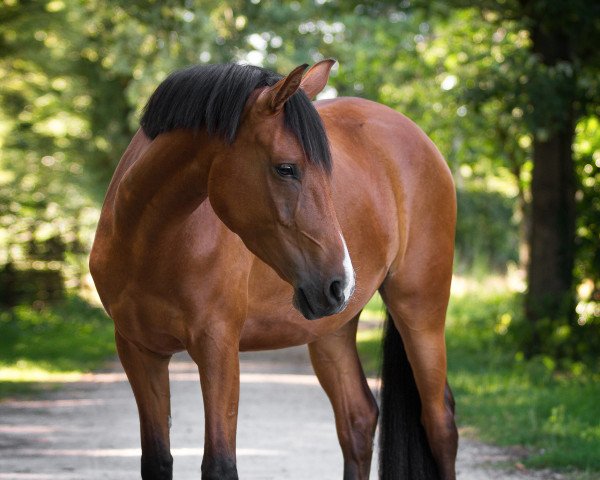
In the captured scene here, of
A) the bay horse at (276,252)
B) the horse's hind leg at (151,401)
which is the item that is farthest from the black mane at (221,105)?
the horse's hind leg at (151,401)

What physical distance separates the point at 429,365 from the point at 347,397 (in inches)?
18.9

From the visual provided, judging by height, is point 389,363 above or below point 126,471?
above

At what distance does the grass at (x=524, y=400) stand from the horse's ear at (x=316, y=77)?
233 cm

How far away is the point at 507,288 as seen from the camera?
70.9 feet

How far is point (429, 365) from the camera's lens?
537cm

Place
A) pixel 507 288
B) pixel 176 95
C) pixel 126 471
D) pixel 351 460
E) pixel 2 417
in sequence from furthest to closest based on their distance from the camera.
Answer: pixel 507 288 → pixel 2 417 → pixel 126 471 → pixel 351 460 → pixel 176 95

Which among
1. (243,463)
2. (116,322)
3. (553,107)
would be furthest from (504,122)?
(116,322)

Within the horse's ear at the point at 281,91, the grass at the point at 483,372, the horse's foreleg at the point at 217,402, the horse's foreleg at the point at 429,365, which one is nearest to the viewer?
the horse's ear at the point at 281,91

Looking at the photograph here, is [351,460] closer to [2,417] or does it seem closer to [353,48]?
[2,417]

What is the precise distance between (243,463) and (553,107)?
18.0ft

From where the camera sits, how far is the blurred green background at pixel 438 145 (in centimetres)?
1061

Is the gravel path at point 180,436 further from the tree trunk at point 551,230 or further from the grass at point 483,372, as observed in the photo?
the tree trunk at point 551,230

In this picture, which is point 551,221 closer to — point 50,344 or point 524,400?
point 524,400

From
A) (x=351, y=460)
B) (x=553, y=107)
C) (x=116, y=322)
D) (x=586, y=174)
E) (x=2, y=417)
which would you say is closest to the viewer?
(x=116, y=322)
